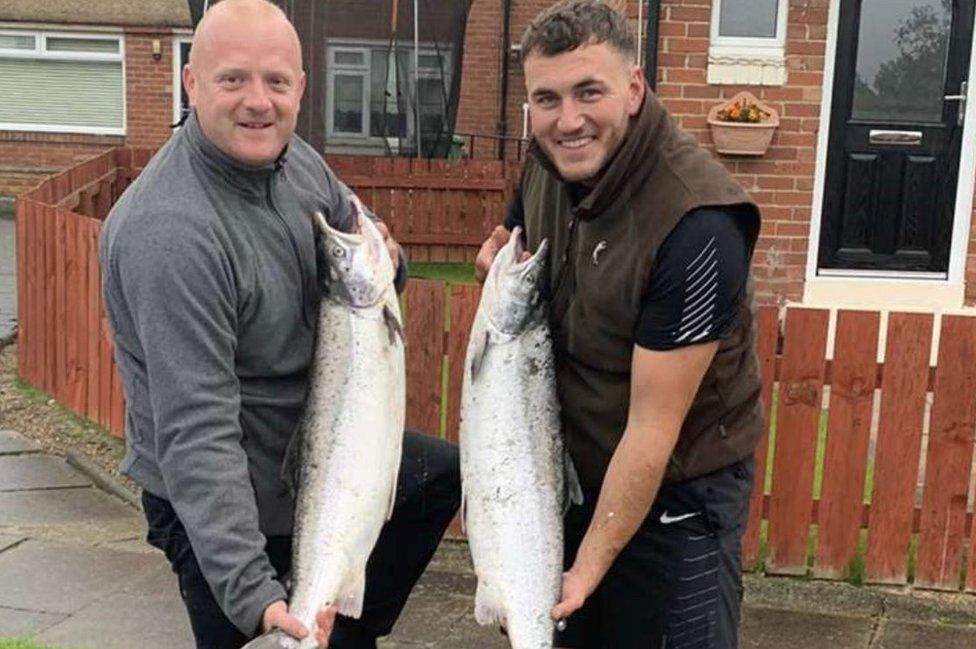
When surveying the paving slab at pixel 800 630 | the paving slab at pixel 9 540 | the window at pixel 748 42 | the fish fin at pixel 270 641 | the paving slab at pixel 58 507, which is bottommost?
the paving slab at pixel 9 540

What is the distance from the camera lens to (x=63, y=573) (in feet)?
15.8

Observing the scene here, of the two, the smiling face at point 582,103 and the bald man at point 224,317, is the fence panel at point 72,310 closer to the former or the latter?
the bald man at point 224,317

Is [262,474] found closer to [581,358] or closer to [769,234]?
[581,358]

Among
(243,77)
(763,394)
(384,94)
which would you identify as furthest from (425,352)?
(384,94)

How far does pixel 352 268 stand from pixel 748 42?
18.9 feet

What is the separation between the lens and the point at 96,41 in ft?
59.8

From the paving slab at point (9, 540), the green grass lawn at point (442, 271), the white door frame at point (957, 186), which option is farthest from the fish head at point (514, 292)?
the green grass lawn at point (442, 271)

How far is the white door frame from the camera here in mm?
8219

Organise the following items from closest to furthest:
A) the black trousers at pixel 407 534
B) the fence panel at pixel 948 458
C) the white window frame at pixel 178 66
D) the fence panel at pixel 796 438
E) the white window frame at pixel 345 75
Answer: the black trousers at pixel 407 534 < the fence panel at pixel 948 458 < the fence panel at pixel 796 438 < the white window frame at pixel 345 75 < the white window frame at pixel 178 66

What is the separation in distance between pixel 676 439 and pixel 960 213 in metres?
6.37

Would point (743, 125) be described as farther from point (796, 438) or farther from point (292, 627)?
point (292, 627)

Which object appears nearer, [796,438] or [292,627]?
[292,627]

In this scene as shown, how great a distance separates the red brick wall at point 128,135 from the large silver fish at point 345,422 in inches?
636

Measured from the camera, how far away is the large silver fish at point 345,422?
8.77 ft
